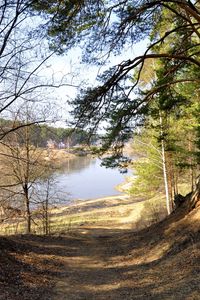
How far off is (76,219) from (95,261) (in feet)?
72.8

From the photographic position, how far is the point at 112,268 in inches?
419

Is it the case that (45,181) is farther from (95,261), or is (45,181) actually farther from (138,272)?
(138,272)

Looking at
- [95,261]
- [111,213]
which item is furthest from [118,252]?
[111,213]

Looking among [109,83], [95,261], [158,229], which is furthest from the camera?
[158,229]

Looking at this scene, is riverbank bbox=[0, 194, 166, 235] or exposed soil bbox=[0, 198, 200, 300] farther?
riverbank bbox=[0, 194, 166, 235]

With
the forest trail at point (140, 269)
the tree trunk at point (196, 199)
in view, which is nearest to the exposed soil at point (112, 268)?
the forest trail at point (140, 269)

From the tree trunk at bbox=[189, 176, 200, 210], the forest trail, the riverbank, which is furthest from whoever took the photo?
the riverbank

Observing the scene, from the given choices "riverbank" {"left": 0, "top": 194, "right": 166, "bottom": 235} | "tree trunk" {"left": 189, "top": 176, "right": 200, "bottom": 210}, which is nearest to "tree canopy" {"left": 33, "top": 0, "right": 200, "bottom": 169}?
→ "tree trunk" {"left": 189, "top": 176, "right": 200, "bottom": 210}

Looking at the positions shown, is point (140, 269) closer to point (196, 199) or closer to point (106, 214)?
point (196, 199)

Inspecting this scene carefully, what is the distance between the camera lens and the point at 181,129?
21.0 m

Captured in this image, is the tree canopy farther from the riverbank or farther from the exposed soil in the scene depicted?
the riverbank

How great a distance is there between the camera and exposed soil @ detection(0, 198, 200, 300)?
7.43 meters

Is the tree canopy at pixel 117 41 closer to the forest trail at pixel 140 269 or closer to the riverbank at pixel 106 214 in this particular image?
the forest trail at pixel 140 269

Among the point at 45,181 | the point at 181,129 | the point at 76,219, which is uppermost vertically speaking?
the point at 181,129
